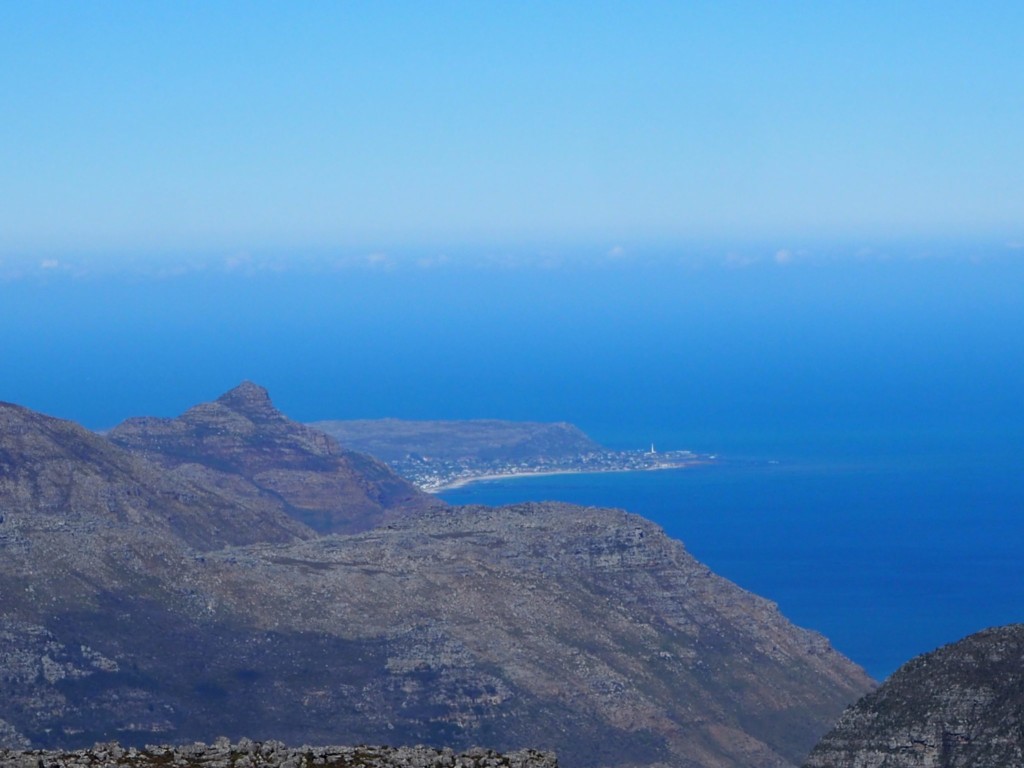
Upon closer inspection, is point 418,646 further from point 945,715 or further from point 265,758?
point 265,758

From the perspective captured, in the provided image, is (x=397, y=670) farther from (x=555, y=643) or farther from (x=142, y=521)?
(x=142, y=521)

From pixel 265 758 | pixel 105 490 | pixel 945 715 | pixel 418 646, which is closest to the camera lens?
pixel 265 758

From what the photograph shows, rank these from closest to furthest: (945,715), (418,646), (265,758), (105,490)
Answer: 1. (265,758)
2. (945,715)
3. (418,646)
4. (105,490)

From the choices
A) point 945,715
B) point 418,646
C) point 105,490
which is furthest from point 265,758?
point 105,490

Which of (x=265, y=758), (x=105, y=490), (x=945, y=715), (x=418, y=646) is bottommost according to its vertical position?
(x=265, y=758)

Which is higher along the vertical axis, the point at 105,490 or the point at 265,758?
the point at 105,490
